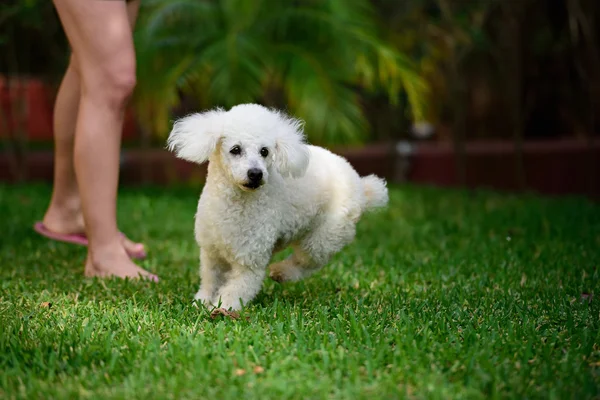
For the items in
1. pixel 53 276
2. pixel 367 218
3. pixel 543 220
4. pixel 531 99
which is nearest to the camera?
pixel 53 276

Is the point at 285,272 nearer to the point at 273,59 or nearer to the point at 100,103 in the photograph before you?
the point at 100,103

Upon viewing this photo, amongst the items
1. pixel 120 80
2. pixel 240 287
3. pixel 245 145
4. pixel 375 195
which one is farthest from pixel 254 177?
pixel 120 80

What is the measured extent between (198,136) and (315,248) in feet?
2.52

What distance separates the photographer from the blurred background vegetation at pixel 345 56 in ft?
27.1

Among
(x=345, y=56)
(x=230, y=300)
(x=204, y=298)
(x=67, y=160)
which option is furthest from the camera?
(x=345, y=56)

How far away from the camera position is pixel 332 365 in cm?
256

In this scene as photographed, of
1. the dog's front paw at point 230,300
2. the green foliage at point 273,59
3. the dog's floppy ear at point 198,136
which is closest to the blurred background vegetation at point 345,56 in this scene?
the green foliage at point 273,59

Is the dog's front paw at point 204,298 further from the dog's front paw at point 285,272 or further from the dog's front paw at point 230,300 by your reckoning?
the dog's front paw at point 285,272

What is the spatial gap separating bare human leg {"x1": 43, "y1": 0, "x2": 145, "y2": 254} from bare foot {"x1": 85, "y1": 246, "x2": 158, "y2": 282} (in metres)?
0.45

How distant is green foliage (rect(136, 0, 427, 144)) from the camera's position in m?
8.15

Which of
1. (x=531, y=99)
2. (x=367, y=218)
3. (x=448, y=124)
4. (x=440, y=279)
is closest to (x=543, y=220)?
(x=367, y=218)

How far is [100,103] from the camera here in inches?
156

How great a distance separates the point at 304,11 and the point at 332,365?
21.7 ft

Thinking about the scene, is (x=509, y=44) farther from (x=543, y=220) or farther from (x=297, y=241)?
(x=297, y=241)
